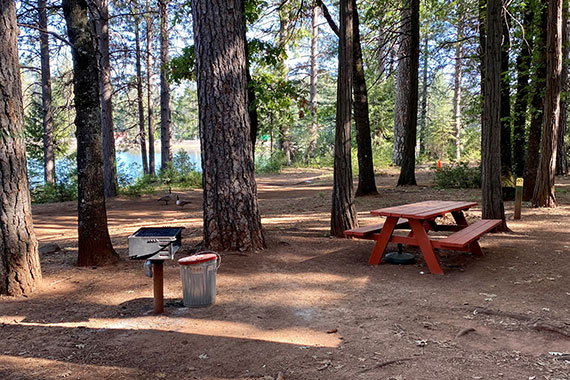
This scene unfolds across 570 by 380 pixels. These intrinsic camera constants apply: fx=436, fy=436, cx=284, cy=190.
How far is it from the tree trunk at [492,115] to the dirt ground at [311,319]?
726 mm

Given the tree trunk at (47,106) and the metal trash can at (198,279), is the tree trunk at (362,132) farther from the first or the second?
the tree trunk at (47,106)

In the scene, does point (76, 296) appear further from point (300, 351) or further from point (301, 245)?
point (301, 245)

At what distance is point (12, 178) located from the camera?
482 centimetres

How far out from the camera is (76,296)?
16.4 feet

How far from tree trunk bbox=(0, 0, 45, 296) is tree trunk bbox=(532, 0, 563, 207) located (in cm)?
981

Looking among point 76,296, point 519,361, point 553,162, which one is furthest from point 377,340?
point 553,162

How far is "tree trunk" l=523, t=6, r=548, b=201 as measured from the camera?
10.2m

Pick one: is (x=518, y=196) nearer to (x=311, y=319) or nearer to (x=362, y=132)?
(x=362, y=132)

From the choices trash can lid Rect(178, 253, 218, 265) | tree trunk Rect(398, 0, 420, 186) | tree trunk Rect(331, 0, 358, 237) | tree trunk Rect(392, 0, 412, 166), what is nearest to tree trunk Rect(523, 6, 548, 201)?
tree trunk Rect(398, 0, 420, 186)

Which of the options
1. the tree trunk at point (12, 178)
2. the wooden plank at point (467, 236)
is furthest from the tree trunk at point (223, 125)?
the wooden plank at point (467, 236)

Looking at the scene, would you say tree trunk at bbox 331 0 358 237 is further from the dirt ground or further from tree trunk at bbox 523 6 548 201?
tree trunk at bbox 523 6 548 201

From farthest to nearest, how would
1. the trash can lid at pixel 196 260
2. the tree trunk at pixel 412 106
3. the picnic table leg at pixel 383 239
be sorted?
the tree trunk at pixel 412 106 < the picnic table leg at pixel 383 239 < the trash can lid at pixel 196 260

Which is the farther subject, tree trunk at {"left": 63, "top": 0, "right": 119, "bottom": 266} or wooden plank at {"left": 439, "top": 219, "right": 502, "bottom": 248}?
tree trunk at {"left": 63, "top": 0, "right": 119, "bottom": 266}

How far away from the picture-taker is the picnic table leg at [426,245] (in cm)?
556
